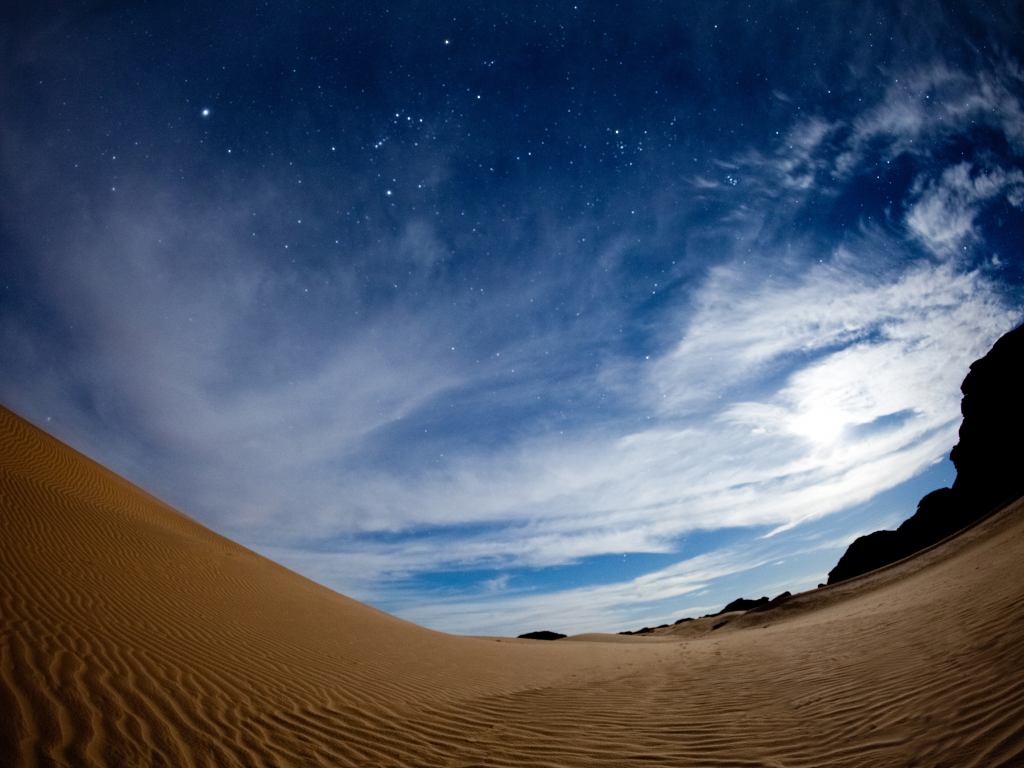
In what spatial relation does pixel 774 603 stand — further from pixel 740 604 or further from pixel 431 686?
pixel 431 686

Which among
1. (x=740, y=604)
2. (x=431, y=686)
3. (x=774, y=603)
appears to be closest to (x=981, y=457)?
(x=774, y=603)

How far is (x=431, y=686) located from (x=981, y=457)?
1397 inches

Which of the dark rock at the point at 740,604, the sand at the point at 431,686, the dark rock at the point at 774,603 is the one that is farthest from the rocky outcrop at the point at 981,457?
the sand at the point at 431,686

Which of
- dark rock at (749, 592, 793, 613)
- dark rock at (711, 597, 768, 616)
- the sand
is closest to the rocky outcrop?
dark rock at (749, 592, 793, 613)

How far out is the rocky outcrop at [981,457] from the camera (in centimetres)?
2492

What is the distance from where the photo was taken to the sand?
407 cm

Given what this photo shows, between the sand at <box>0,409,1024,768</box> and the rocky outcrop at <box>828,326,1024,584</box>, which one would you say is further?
the rocky outcrop at <box>828,326,1024,584</box>

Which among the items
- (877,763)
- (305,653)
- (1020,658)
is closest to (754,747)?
(877,763)

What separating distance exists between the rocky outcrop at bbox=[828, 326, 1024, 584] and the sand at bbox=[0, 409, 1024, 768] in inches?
711

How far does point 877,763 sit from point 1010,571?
928 cm

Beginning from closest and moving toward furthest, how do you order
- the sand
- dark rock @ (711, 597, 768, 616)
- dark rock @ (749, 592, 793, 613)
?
the sand, dark rock @ (749, 592, 793, 613), dark rock @ (711, 597, 768, 616)

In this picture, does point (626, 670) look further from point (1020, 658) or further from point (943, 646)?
point (1020, 658)

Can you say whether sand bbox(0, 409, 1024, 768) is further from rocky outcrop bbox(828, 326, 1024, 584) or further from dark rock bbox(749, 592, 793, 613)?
rocky outcrop bbox(828, 326, 1024, 584)

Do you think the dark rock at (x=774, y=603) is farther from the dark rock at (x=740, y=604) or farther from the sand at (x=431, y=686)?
the sand at (x=431, y=686)
